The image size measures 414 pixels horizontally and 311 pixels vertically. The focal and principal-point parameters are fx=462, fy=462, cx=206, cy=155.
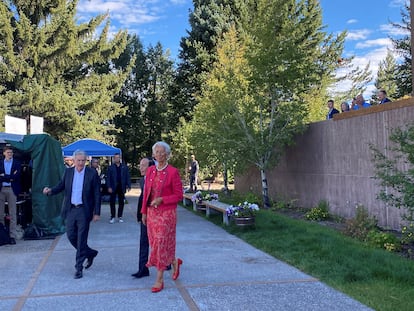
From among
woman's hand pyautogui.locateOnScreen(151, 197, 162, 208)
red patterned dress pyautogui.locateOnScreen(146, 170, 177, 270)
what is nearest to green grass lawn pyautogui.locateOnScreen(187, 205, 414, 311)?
red patterned dress pyautogui.locateOnScreen(146, 170, 177, 270)

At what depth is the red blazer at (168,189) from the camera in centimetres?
543

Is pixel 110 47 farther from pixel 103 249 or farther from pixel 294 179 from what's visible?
pixel 103 249

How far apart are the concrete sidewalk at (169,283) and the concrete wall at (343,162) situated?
3.03 meters

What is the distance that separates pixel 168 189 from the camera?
548 centimetres

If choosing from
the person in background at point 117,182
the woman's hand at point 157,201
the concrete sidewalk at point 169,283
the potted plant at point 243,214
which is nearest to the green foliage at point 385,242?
the concrete sidewalk at point 169,283

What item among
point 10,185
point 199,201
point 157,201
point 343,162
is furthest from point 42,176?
point 343,162

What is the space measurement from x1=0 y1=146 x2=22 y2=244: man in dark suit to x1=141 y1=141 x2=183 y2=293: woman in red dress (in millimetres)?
4745

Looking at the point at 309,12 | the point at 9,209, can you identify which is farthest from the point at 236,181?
the point at 309,12

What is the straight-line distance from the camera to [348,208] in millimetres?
10352

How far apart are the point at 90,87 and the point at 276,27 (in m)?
18.0

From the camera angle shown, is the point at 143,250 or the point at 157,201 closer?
the point at 157,201

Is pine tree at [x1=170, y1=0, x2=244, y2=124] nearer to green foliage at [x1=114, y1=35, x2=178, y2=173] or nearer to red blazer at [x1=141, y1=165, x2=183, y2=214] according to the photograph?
green foliage at [x1=114, y1=35, x2=178, y2=173]

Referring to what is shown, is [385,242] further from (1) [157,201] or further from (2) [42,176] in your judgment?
(2) [42,176]

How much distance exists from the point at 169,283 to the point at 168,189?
1204 millimetres
